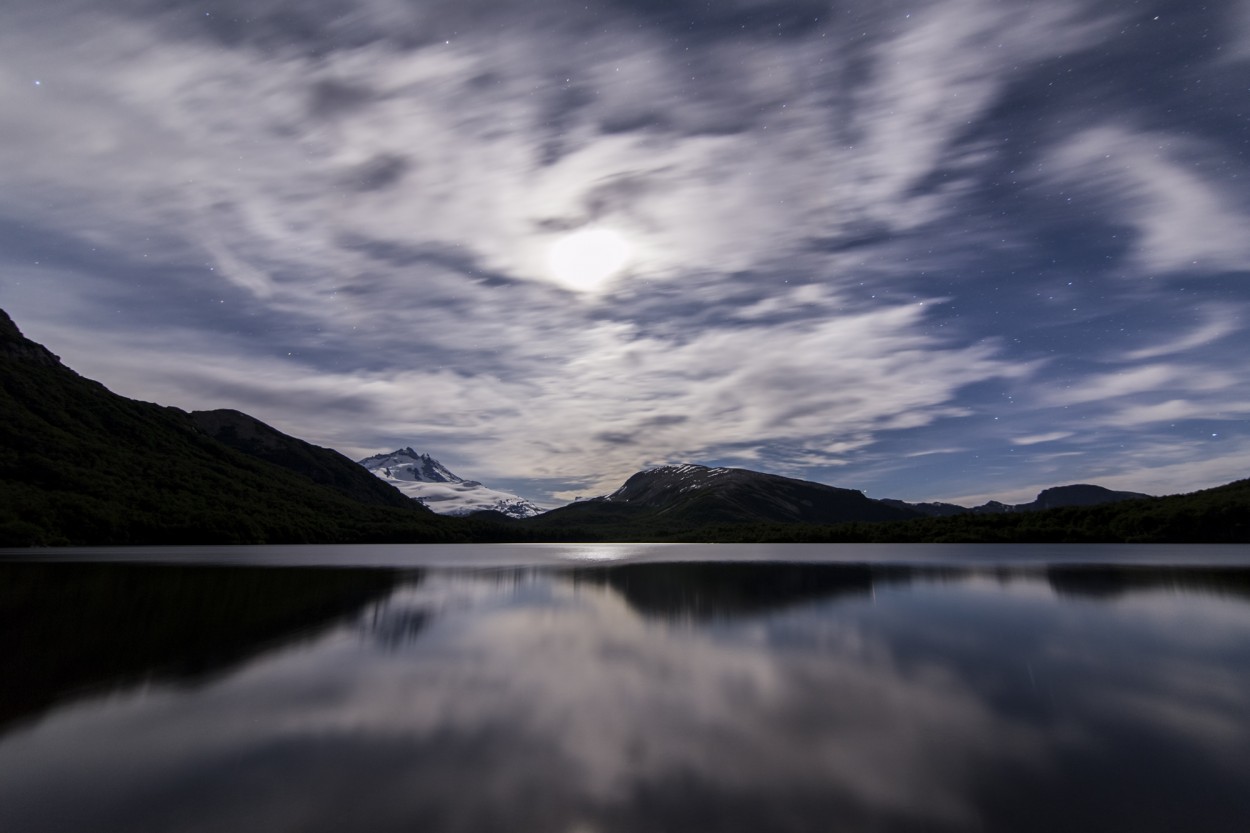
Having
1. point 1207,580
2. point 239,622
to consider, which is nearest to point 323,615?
point 239,622

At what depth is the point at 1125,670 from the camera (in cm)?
2736

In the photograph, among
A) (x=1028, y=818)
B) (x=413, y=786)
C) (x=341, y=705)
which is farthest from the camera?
(x=341, y=705)

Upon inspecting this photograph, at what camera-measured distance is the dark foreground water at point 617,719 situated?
12.7 metres

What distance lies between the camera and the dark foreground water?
1267 cm

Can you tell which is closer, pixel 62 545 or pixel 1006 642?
pixel 1006 642

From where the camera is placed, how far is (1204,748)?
17.3 m

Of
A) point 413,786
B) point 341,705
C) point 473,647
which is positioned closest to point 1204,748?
point 413,786

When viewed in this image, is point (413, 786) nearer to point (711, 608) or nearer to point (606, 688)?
point (606, 688)

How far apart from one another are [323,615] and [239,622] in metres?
5.20

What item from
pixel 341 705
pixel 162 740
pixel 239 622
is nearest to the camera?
pixel 162 740

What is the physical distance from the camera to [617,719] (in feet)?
65.0

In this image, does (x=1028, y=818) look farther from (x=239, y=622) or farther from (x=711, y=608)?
(x=239, y=622)

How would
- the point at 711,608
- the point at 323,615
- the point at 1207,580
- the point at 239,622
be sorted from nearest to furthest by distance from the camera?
1. the point at 239,622
2. the point at 323,615
3. the point at 711,608
4. the point at 1207,580

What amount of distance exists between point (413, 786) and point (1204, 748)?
883 inches
